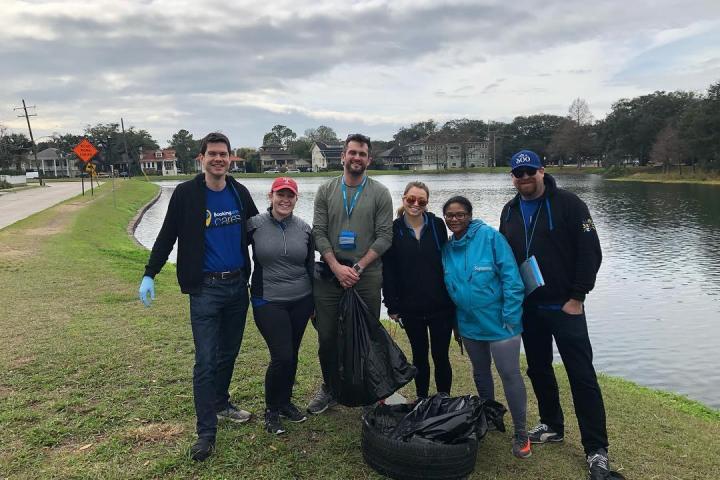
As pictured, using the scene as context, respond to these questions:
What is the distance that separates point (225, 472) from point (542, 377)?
7.81 feet

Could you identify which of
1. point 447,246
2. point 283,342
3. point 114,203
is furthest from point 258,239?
point 114,203

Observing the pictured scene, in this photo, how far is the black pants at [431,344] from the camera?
3926mm

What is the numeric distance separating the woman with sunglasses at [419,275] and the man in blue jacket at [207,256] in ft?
3.81

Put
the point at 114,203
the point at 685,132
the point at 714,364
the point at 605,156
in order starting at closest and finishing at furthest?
the point at 714,364 < the point at 114,203 < the point at 685,132 < the point at 605,156

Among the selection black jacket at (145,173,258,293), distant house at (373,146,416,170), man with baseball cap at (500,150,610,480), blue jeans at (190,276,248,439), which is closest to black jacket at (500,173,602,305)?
man with baseball cap at (500,150,610,480)

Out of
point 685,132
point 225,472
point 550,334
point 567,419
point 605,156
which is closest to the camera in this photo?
point 225,472

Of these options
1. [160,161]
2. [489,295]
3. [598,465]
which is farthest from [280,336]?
[160,161]

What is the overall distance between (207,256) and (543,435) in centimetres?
283

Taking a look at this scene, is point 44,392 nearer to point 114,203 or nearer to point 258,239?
point 258,239

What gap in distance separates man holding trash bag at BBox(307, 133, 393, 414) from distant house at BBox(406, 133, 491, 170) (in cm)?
10959

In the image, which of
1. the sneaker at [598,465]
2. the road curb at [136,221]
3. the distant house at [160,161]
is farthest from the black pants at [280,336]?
the distant house at [160,161]

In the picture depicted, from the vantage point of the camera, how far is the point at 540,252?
357 centimetres

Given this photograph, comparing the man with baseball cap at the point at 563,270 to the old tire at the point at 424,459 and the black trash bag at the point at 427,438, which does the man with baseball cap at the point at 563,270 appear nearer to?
the black trash bag at the point at 427,438

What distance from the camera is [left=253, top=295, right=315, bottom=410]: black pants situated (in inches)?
150
